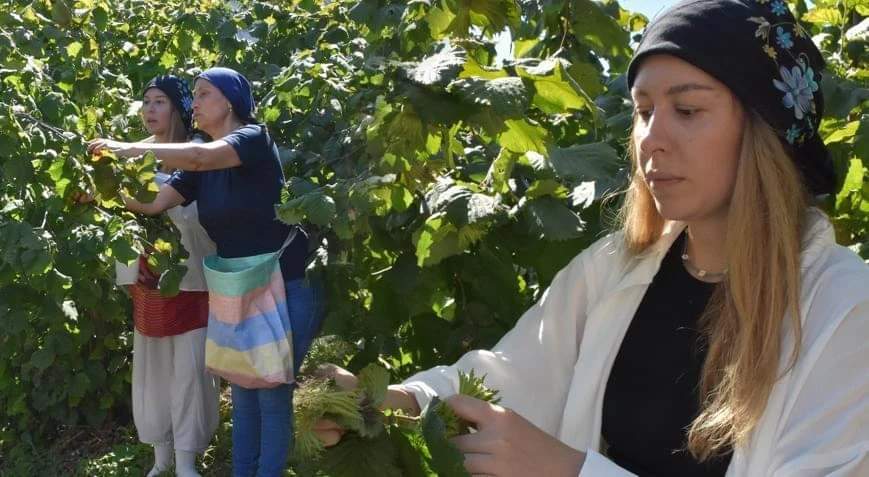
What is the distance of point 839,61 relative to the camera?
230cm

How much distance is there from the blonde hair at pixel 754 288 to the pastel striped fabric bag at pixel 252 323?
7.59ft

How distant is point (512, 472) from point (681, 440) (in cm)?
29

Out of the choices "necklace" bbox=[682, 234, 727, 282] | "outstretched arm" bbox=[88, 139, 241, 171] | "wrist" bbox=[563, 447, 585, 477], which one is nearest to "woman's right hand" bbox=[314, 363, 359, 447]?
"wrist" bbox=[563, 447, 585, 477]

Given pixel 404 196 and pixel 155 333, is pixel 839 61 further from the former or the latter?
pixel 155 333

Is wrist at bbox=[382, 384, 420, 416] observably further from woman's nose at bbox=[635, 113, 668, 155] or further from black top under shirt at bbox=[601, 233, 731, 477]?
woman's nose at bbox=[635, 113, 668, 155]

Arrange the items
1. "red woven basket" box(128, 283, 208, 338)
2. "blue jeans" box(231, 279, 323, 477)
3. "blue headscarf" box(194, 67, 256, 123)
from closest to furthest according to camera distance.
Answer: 1. "blue jeans" box(231, 279, 323, 477)
2. "blue headscarf" box(194, 67, 256, 123)
3. "red woven basket" box(128, 283, 208, 338)

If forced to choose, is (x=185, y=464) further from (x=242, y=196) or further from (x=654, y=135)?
(x=654, y=135)

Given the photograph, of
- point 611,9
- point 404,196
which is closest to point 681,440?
point 404,196

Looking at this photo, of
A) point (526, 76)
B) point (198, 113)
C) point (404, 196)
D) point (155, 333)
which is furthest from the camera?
point (155, 333)

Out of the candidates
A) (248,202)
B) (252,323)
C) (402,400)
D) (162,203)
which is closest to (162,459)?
(252,323)

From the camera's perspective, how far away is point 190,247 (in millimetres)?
3959

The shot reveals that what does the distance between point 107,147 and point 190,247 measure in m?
1.13

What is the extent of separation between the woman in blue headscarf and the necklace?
1956 millimetres

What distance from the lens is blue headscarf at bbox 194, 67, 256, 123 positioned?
144 inches
